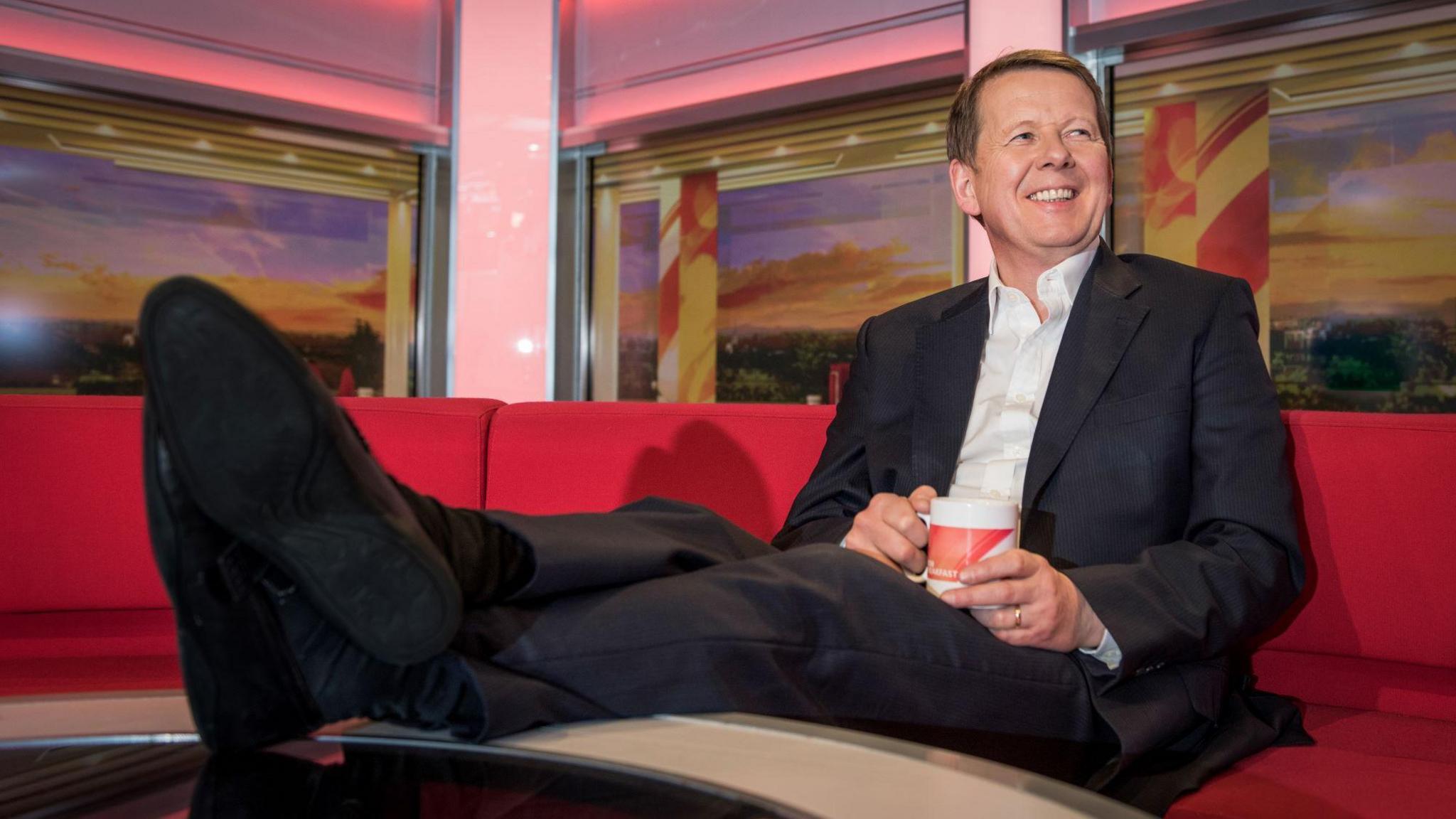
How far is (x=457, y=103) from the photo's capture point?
→ 463 cm

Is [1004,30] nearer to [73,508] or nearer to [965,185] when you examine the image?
[965,185]

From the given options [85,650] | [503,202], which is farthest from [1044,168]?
[503,202]

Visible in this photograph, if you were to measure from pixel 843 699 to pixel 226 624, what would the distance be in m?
0.52

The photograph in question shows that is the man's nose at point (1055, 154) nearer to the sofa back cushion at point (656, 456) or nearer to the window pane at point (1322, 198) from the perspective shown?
the sofa back cushion at point (656, 456)

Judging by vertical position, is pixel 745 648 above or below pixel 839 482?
below

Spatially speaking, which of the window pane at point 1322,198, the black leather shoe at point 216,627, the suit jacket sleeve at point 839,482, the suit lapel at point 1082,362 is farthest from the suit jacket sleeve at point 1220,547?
the window pane at point 1322,198

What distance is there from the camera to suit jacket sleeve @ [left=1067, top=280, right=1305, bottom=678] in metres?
1.14

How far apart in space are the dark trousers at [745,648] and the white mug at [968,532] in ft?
0.12

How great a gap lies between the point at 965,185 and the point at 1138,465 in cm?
63

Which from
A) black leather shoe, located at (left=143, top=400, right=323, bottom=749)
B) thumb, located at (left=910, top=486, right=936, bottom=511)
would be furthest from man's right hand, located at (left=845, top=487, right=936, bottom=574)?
black leather shoe, located at (left=143, top=400, right=323, bottom=749)

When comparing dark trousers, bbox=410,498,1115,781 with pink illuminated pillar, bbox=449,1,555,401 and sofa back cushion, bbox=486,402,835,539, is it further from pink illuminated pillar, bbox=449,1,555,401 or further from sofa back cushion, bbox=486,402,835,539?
pink illuminated pillar, bbox=449,1,555,401

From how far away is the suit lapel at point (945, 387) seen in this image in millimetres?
1519

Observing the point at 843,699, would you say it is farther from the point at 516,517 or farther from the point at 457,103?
the point at 457,103

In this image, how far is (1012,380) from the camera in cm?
153
